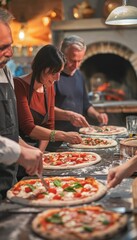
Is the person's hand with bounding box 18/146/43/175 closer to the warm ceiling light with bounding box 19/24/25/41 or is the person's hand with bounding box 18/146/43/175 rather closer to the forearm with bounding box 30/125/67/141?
the forearm with bounding box 30/125/67/141

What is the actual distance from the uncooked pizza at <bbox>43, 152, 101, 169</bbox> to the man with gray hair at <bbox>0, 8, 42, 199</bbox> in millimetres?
312

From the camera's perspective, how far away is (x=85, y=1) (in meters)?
6.98

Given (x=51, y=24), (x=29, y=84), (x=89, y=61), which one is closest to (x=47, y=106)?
(x=29, y=84)

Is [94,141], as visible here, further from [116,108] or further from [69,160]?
[116,108]

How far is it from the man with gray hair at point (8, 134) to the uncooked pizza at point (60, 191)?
120 millimetres

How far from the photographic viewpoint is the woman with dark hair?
322cm

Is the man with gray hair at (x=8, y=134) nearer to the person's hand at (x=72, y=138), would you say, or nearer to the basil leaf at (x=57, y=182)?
the basil leaf at (x=57, y=182)

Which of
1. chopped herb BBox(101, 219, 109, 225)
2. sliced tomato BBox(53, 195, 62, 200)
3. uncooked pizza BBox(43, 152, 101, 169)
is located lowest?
uncooked pizza BBox(43, 152, 101, 169)

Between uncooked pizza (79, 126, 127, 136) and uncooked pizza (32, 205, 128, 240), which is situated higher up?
uncooked pizza (32, 205, 128, 240)

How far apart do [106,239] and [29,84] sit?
1.96m

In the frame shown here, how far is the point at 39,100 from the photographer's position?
3.52 m

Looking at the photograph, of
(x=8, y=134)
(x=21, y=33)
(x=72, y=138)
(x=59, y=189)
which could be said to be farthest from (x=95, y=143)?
(x=21, y=33)

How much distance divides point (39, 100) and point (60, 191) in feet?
4.63

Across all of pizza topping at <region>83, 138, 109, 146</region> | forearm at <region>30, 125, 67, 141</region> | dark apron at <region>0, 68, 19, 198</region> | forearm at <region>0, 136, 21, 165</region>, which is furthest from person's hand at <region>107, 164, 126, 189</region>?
pizza topping at <region>83, 138, 109, 146</region>
